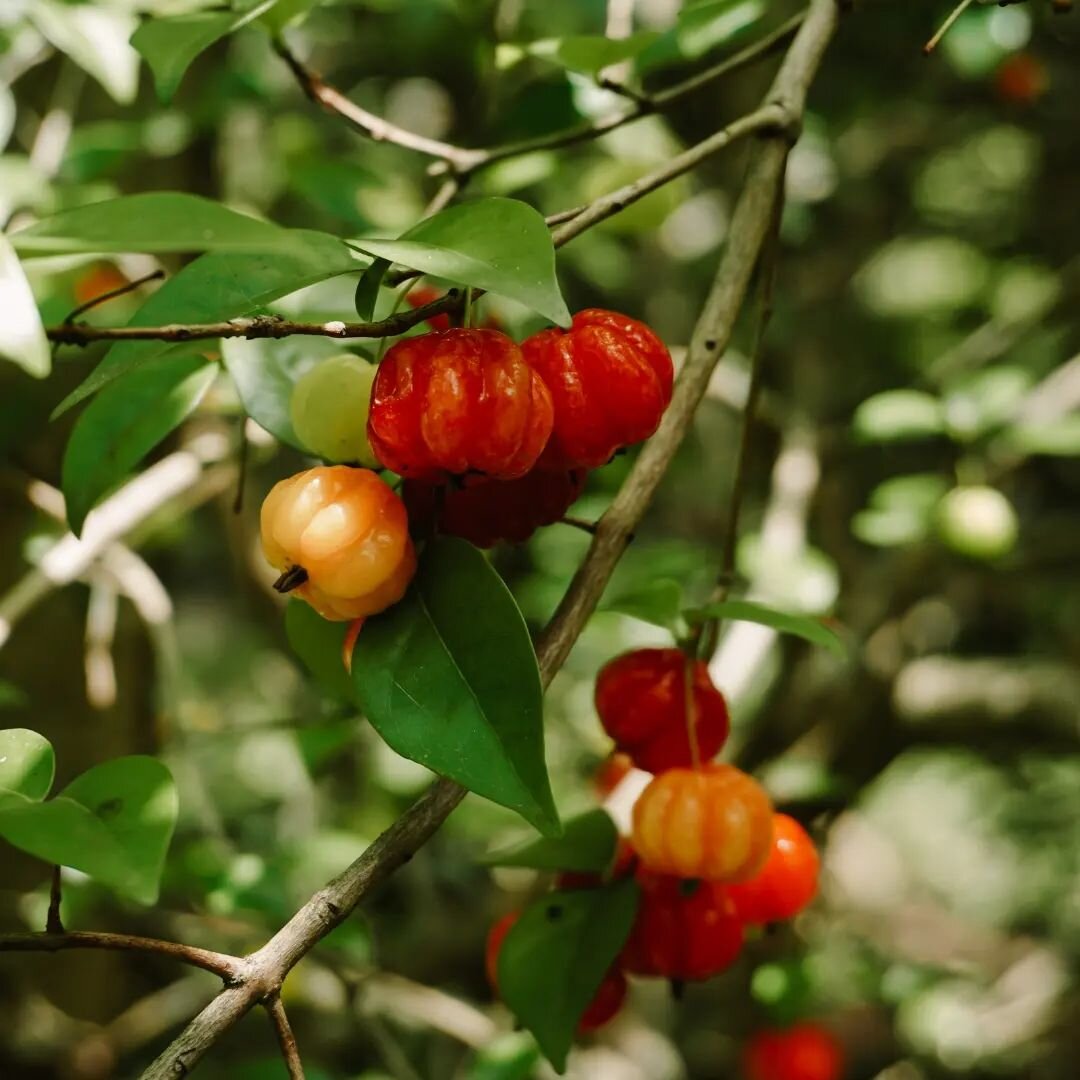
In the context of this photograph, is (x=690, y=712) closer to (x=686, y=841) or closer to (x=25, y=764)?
(x=686, y=841)

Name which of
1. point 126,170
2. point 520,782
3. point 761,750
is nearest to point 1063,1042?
point 761,750

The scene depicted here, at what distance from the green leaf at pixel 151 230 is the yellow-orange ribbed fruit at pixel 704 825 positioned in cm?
44

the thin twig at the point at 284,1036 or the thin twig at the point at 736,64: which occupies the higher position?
the thin twig at the point at 736,64

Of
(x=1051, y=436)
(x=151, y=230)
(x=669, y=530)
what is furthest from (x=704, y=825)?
(x=669, y=530)

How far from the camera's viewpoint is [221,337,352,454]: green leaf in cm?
73

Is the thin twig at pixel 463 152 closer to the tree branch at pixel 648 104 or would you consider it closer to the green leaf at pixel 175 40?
the tree branch at pixel 648 104

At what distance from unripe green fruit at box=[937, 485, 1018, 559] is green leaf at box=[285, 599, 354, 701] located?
917 millimetres

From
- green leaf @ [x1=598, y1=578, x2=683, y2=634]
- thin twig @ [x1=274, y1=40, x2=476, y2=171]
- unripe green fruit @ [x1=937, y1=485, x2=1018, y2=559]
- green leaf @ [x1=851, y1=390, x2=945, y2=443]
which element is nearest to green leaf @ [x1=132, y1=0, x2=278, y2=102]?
thin twig @ [x1=274, y1=40, x2=476, y2=171]

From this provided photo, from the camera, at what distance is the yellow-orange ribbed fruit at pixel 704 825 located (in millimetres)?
696

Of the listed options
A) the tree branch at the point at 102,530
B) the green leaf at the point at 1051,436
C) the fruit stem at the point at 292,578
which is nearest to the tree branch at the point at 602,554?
the fruit stem at the point at 292,578

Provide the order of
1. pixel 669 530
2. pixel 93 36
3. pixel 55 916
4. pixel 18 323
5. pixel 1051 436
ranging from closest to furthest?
pixel 18 323, pixel 55 916, pixel 93 36, pixel 1051 436, pixel 669 530

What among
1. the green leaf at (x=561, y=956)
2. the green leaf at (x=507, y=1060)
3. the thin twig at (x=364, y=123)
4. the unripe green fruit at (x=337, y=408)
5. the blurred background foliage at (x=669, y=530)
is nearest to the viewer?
the unripe green fruit at (x=337, y=408)

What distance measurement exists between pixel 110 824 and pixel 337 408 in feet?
0.83

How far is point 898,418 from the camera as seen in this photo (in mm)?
1366
